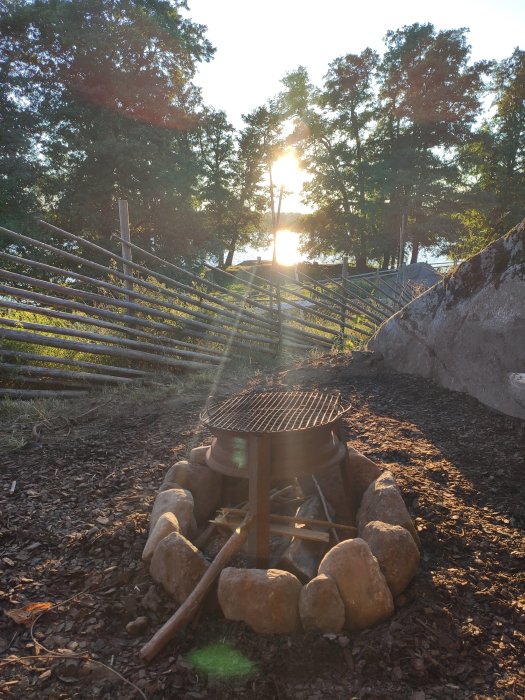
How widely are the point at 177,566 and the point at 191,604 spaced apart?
169 mm

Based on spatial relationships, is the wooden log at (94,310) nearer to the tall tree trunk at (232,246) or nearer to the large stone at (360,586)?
the large stone at (360,586)

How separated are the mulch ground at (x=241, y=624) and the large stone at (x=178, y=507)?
0.46 feet

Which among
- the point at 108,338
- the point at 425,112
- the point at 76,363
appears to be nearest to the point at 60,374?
the point at 76,363

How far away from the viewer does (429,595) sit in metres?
1.58

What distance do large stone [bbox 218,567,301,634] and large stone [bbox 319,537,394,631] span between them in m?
0.15

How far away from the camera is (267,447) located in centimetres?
180

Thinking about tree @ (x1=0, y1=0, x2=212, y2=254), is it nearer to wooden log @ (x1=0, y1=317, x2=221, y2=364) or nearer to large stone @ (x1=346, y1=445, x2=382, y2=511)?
wooden log @ (x1=0, y1=317, x2=221, y2=364)

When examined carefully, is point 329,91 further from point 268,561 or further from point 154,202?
point 268,561

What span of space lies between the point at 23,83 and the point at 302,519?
1690cm

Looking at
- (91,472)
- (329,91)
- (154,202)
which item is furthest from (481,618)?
(329,91)

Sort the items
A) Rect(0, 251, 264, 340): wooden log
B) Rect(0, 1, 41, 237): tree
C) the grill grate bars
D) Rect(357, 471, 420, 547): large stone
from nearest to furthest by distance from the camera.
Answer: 1. Rect(357, 471, 420, 547): large stone
2. the grill grate bars
3. Rect(0, 251, 264, 340): wooden log
4. Rect(0, 1, 41, 237): tree

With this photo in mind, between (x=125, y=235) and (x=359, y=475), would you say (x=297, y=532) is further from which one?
(x=125, y=235)

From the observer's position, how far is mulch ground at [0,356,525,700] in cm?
131

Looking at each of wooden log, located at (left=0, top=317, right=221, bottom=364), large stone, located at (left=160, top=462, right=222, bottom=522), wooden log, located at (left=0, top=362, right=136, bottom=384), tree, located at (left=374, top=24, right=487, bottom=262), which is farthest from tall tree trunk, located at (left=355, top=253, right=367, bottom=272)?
large stone, located at (left=160, top=462, right=222, bottom=522)
